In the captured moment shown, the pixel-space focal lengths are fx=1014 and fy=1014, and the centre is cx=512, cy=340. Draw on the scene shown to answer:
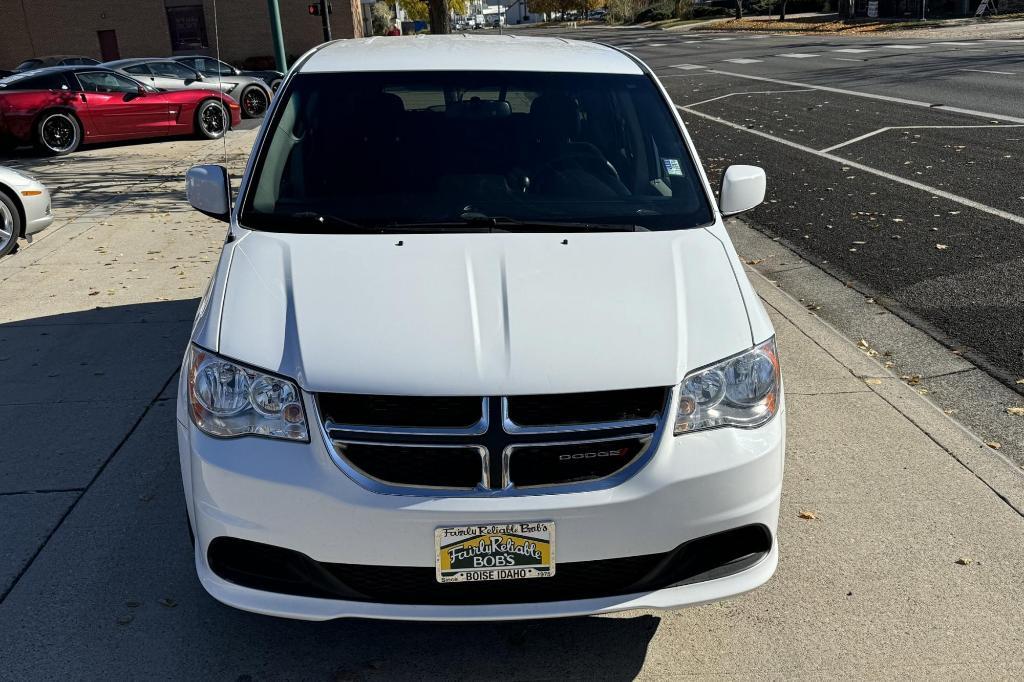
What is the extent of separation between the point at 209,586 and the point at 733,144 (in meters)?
13.1

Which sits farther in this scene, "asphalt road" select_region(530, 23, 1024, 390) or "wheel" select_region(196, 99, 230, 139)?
"wheel" select_region(196, 99, 230, 139)

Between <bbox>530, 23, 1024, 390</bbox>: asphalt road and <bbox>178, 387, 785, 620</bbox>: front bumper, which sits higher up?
<bbox>178, 387, 785, 620</bbox>: front bumper

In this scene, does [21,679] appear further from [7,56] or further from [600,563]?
[7,56]

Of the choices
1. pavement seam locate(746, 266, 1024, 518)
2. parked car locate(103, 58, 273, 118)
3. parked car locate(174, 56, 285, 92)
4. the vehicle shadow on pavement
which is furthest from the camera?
parked car locate(174, 56, 285, 92)

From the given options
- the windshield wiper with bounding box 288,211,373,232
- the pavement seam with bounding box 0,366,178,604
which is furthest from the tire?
the windshield wiper with bounding box 288,211,373,232

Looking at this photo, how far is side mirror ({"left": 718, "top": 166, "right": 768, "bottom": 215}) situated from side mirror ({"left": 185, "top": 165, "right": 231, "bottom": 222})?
7.16ft

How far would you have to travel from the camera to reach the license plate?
2.89m

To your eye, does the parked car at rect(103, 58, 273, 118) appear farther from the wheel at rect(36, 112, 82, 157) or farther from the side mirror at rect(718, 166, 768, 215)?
the side mirror at rect(718, 166, 768, 215)

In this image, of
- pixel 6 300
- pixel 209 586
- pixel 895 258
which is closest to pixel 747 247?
pixel 895 258

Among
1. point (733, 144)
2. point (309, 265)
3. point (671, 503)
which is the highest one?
point (309, 265)

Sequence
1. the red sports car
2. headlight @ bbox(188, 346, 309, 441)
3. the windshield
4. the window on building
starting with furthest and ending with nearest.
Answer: the window on building
the red sports car
the windshield
headlight @ bbox(188, 346, 309, 441)

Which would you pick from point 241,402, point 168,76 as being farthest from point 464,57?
point 168,76

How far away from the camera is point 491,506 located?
2881 mm

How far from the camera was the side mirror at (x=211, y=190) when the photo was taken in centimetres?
442
